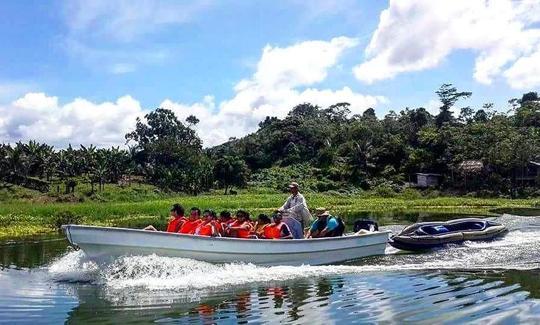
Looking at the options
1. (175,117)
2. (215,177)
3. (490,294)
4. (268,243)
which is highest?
(175,117)

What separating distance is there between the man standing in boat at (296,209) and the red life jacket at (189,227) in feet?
8.56

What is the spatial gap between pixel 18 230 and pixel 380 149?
53.9 m

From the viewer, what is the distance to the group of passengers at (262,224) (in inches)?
564

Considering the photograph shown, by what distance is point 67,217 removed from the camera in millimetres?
31938

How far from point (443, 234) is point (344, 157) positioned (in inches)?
2354

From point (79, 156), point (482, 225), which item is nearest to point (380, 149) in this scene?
point (79, 156)

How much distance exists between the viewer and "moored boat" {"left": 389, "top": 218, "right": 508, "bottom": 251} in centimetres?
1733

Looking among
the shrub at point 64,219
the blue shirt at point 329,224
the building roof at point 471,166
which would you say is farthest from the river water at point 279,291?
the building roof at point 471,166

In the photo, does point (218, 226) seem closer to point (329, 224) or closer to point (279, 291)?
point (329, 224)

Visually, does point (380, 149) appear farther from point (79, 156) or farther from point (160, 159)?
point (79, 156)

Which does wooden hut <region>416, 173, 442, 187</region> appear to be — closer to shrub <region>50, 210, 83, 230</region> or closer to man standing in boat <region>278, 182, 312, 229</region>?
shrub <region>50, 210, 83, 230</region>

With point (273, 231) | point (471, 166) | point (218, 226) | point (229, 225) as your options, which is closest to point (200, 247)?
point (218, 226)

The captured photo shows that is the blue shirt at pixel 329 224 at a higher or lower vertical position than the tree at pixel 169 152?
lower

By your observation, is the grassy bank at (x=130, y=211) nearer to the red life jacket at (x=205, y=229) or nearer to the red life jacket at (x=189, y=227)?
the red life jacket at (x=189, y=227)
